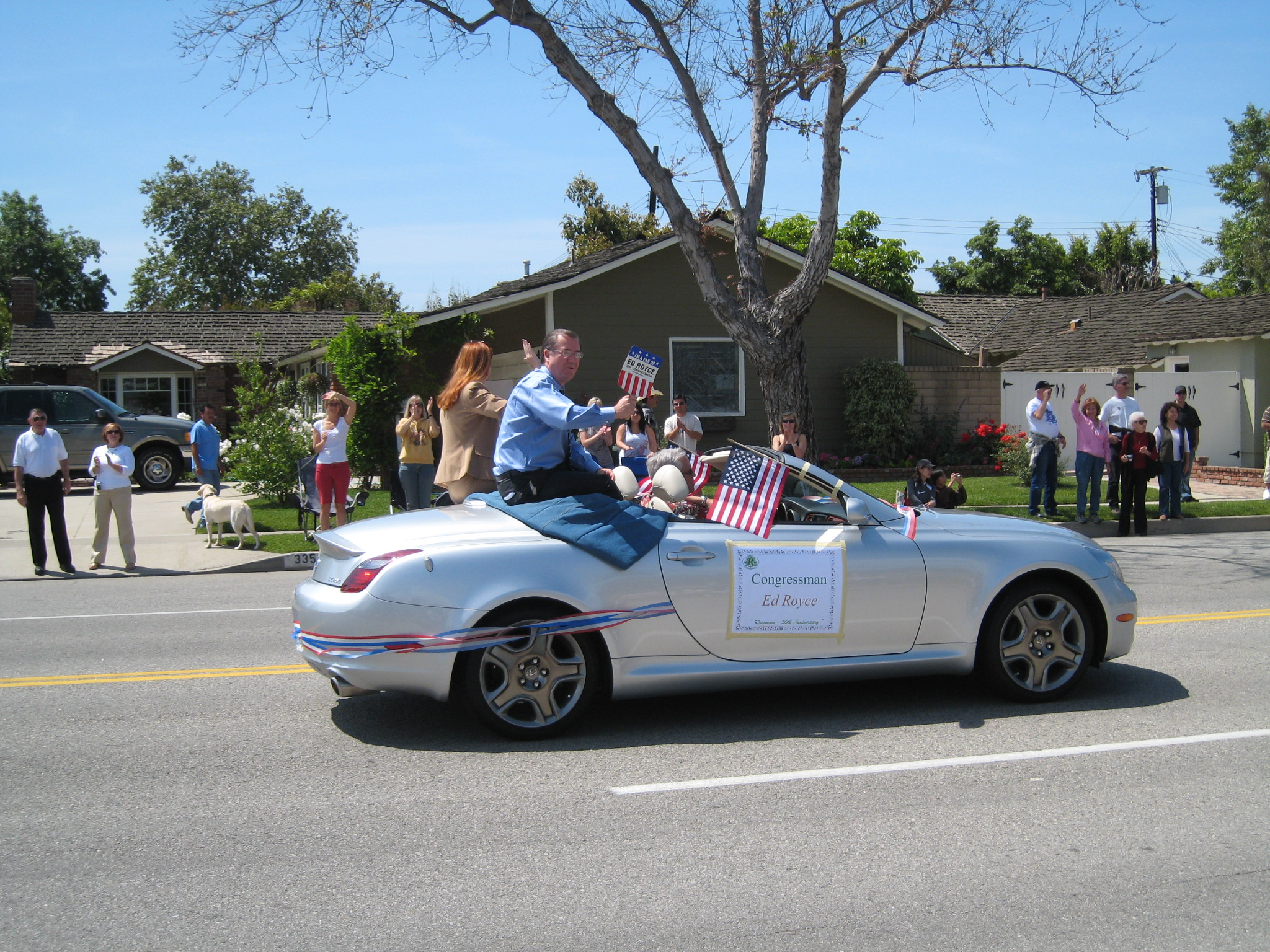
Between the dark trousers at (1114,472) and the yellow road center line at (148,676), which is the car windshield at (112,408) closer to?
the yellow road center line at (148,676)

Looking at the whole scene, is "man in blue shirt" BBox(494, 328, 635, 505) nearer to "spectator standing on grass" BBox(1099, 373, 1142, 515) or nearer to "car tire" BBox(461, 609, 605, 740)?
"car tire" BBox(461, 609, 605, 740)

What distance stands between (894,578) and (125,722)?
165 inches

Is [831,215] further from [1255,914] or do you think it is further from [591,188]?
[591,188]

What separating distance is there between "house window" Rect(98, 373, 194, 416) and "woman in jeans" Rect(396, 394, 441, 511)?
25671mm

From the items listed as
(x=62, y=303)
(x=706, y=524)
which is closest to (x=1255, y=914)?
(x=706, y=524)

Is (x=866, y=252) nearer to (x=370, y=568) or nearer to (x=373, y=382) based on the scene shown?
(x=373, y=382)

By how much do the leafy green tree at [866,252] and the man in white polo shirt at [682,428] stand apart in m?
20.6

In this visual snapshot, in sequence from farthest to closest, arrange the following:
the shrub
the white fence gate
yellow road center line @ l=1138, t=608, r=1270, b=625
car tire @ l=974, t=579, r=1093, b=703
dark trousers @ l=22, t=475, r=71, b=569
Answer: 1. the white fence gate
2. the shrub
3. dark trousers @ l=22, t=475, r=71, b=569
4. yellow road center line @ l=1138, t=608, r=1270, b=625
5. car tire @ l=974, t=579, r=1093, b=703

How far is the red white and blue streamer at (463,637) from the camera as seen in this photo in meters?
5.18

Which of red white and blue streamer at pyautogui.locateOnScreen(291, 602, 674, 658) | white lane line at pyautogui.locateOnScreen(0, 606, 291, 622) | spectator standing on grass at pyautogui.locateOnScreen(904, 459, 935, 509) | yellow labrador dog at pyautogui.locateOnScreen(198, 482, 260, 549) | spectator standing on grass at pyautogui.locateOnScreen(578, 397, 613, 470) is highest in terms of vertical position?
spectator standing on grass at pyautogui.locateOnScreen(578, 397, 613, 470)

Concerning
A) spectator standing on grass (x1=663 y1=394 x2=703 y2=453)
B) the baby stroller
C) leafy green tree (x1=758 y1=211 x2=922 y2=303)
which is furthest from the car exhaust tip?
leafy green tree (x1=758 y1=211 x2=922 y2=303)

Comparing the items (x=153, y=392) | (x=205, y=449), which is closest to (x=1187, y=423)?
(x=205, y=449)

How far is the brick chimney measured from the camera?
36.6 m

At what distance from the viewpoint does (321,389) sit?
24344 mm
